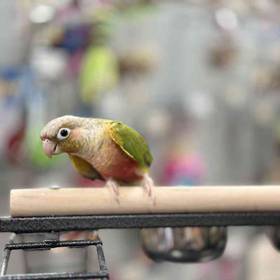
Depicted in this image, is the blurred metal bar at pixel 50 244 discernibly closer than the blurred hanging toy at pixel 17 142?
Yes

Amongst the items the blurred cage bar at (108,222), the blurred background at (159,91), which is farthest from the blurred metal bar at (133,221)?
the blurred background at (159,91)

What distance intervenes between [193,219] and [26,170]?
0.83m

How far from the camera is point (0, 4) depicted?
1.19 meters

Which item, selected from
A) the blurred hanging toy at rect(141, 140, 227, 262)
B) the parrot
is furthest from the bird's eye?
the blurred hanging toy at rect(141, 140, 227, 262)

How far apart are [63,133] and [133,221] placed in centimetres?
9

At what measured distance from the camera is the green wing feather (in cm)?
45

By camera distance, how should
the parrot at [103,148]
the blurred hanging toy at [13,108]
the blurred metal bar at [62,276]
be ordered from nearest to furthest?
the blurred metal bar at [62,276] → the parrot at [103,148] → the blurred hanging toy at [13,108]

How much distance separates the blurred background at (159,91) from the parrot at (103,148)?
2.04ft

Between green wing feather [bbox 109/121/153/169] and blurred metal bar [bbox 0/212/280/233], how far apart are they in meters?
0.06

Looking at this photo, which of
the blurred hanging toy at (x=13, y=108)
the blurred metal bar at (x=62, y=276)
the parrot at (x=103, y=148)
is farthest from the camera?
the blurred hanging toy at (x=13, y=108)

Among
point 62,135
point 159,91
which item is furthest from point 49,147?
point 159,91

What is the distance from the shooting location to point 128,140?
1.50 ft

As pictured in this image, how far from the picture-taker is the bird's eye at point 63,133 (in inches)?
15.8

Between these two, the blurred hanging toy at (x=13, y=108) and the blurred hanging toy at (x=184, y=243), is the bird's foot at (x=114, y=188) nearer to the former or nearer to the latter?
the blurred hanging toy at (x=184, y=243)
